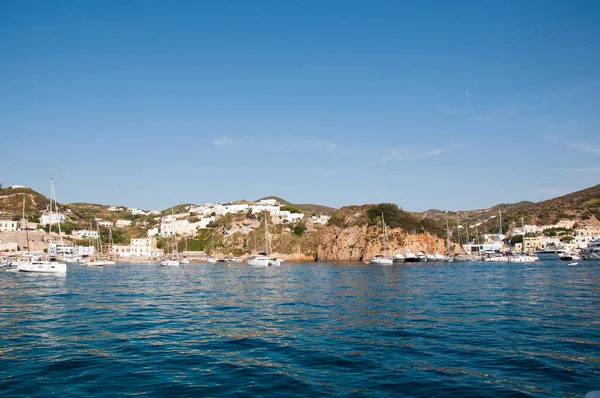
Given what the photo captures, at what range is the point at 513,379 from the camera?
41.4 ft

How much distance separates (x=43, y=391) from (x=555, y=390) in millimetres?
13163

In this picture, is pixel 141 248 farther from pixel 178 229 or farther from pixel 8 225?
pixel 8 225

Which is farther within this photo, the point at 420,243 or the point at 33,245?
the point at 33,245

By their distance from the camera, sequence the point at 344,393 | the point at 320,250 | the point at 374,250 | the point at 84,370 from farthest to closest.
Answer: the point at 320,250
the point at 374,250
the point at 84,370
the point at 344,393

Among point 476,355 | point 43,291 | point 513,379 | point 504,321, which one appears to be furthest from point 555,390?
point 43,291

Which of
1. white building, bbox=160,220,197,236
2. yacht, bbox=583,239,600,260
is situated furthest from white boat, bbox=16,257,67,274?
white building, bbox=160,220,197,236

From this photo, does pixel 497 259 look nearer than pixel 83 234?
Yes

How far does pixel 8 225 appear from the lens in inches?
6417

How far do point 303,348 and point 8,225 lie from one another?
180 metres

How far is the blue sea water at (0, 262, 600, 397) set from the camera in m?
12.1

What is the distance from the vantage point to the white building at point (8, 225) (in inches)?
6281

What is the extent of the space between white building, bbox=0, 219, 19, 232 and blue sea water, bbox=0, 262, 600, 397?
155 m

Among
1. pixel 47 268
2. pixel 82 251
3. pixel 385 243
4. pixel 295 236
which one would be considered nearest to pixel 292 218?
pixel 295 236

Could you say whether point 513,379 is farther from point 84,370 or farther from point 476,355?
point 84,370
